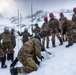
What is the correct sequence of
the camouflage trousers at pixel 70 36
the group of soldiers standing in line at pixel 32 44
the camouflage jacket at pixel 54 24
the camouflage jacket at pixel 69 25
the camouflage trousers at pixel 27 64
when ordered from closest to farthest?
1. the camouflage trousers at pixel 27 64
2. the group of soldiers standing in line at pixel 32 44
3. the camouflage trousers at pixel 70 36
4. the camouflage jacket at pixel 69 25
5. the camouflage jacket at pixel 54 24

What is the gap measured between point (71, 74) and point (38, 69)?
1.60 meters

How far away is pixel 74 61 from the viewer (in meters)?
9.55

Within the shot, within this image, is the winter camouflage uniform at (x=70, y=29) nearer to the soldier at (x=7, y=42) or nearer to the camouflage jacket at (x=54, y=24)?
the camouflage jacket at (x=54, y=24)

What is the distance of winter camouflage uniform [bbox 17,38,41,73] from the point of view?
30.6 ft

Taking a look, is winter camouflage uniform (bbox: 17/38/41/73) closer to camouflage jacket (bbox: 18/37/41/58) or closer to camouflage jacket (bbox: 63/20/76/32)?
camouflage jacket (bbox: 18/37/41/58)

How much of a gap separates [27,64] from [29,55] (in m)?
0.36

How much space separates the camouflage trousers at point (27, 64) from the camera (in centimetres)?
930

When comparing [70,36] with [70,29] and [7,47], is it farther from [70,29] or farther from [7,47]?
[7,47]

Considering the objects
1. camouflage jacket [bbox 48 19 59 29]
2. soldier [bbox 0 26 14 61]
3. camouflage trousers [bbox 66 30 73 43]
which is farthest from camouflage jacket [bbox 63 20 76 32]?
soldier [bbox 0 26 14 61]

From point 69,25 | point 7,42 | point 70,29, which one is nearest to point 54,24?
point 69,25

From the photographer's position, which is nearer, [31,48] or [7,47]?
[31,48]

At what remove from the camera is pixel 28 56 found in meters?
9.48

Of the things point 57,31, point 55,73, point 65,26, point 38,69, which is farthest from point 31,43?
point 57,31

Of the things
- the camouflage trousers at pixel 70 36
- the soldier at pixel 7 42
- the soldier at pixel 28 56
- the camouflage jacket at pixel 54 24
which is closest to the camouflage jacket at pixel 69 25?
the camouflage trousers at pixel 70 36
